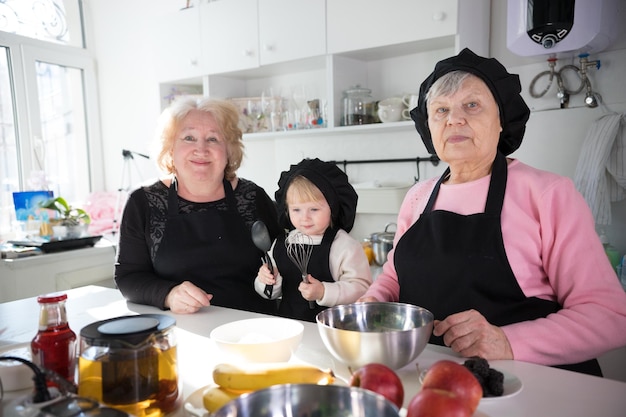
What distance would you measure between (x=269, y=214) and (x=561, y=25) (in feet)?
4.44

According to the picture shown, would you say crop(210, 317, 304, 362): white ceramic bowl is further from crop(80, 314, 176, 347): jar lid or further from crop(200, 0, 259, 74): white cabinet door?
crop(200, 0, 259, 74): white cabinet door

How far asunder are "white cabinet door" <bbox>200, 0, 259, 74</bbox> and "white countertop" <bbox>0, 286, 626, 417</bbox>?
1924mm

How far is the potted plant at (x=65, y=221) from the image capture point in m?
3.01

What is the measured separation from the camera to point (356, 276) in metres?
1.61

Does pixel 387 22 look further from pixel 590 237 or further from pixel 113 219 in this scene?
pixel 113 219

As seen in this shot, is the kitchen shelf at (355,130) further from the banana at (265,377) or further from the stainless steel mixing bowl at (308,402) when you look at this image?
the stainless steel mixing bowl at (308,402)

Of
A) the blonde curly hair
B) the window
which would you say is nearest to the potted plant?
the window

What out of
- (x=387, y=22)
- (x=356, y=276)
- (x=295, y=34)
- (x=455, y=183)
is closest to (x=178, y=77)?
(x=295, y=34)

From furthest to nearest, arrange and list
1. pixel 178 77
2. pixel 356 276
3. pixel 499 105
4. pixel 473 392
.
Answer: pixel 178 77 < pixel 356 276 < pixel 499 105 < pixel 473 392

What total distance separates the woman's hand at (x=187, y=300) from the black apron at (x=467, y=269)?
1.84ft

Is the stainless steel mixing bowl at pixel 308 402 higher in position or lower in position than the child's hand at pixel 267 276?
higher

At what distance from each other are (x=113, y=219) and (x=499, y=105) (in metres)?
3.34

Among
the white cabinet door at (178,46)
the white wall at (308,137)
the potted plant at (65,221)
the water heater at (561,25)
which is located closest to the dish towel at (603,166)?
the white wall at (308,137)

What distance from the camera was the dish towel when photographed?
2.05 metres
